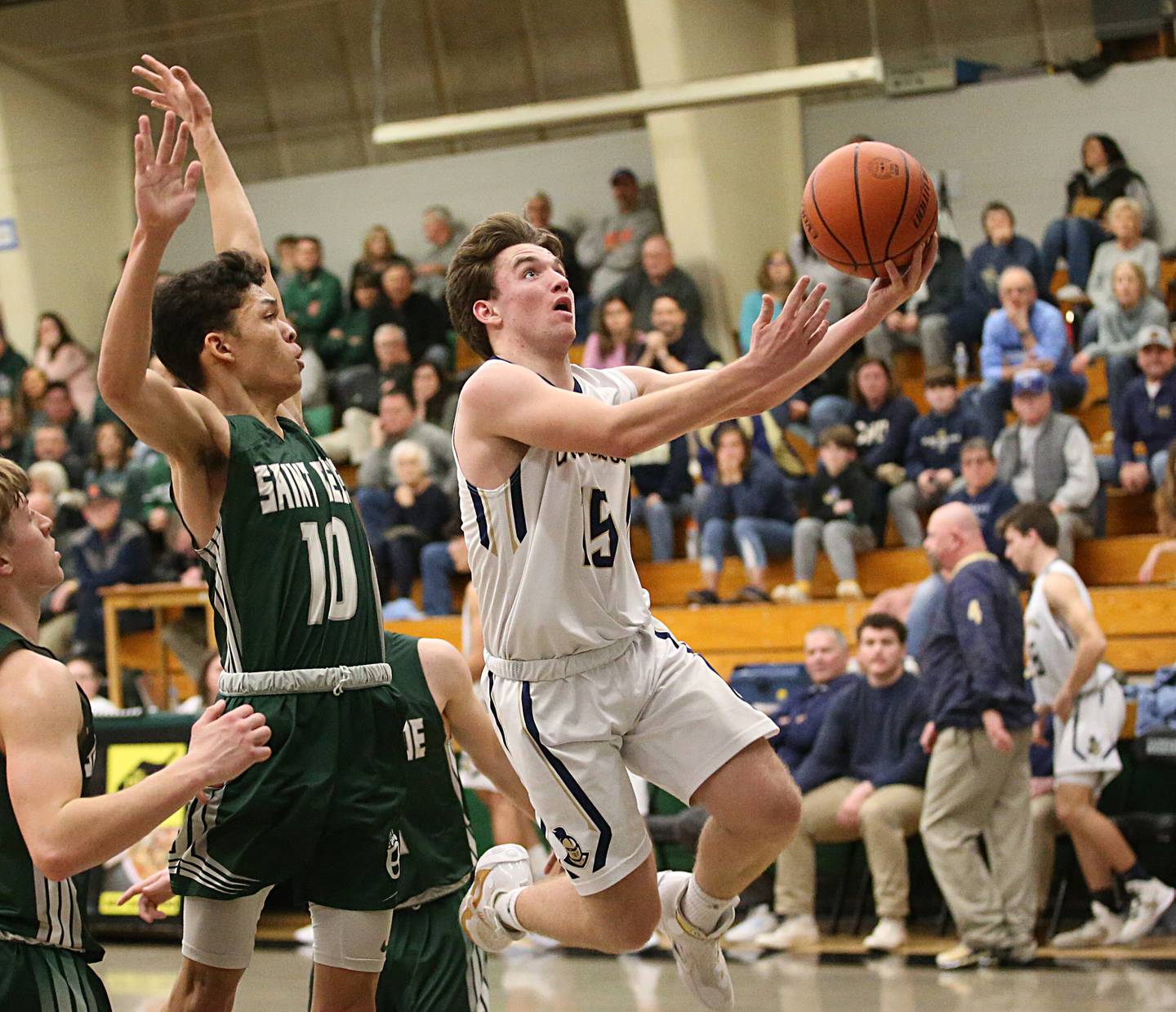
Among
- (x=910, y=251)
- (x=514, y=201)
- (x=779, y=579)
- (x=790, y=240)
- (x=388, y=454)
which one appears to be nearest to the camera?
(x=910, y=251)

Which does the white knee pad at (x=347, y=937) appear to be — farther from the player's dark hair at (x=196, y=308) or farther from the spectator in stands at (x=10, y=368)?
the spectator in stands at (x=10, y=368)

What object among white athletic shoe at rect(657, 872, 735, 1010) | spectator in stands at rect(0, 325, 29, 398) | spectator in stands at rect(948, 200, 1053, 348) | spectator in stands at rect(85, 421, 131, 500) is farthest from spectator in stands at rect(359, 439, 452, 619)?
white athletic shoe at rect(657, 872, 735, 1010)

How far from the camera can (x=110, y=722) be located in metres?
9.71

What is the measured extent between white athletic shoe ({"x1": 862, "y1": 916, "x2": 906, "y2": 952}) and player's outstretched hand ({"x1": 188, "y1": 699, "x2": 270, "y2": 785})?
18.9 ft

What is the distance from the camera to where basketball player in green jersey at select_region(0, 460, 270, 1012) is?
113 inches

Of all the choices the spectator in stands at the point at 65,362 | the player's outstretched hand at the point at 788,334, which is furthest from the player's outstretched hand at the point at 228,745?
the spectator in stands at the point at 65,362

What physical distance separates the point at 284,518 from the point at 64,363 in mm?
12678

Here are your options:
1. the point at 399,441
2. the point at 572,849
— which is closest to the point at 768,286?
the point at 399,441

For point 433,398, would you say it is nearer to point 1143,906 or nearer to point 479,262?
point 1143,906

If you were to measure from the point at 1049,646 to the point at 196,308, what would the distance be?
5.65 m

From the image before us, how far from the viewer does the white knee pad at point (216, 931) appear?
3748mm

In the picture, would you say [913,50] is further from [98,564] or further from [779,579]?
[98,564]

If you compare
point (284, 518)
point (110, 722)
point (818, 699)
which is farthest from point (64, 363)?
point (284, 518)

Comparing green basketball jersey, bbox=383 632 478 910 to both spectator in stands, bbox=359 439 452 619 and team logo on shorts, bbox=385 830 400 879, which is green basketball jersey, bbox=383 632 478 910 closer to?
team logo on shorts, bbox=385 830 400 879
